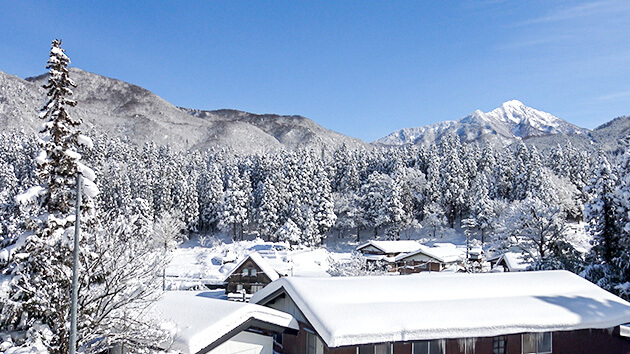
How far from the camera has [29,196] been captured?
1309 cm

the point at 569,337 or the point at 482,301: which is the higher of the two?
the point at 482,301

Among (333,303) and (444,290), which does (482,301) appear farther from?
(333,303)

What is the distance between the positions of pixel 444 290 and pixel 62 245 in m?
14.6

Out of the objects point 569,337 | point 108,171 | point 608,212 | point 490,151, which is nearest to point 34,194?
point 569,337

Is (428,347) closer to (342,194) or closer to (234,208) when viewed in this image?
(234,208)

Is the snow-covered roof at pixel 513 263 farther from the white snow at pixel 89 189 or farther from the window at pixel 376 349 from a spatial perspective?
the white snow at pixel 89 189

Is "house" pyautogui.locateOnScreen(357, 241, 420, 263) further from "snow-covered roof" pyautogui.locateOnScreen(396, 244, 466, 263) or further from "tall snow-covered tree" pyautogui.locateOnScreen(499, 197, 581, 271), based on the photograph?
"tall snow-covered tree" pyautogui.locateOnScreen(499, 197, 581, 271)

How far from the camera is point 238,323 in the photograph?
1469 centimetres

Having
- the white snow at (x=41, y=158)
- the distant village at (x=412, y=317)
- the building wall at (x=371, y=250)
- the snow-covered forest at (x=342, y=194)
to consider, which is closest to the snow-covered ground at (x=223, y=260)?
the building wall at (x=371, y=250)

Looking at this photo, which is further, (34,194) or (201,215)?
(201,215)

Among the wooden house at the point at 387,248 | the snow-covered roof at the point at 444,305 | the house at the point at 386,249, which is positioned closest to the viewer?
the snow-covered roof at the point at 444,305

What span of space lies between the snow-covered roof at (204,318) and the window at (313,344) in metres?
0.65

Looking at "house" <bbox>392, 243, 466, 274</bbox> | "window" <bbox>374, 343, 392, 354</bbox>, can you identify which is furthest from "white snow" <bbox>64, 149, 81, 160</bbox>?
"house" <bbox>392, 243, 466, 274</bbox>

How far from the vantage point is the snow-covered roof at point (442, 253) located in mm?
58031
